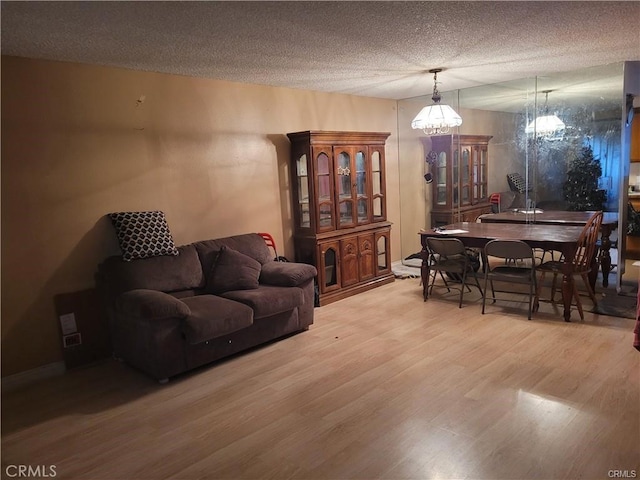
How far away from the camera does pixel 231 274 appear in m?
3.84

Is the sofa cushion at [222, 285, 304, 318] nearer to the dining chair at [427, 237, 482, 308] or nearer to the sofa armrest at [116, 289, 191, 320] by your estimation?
the sofa armrest at [116, 289, 191, 320]

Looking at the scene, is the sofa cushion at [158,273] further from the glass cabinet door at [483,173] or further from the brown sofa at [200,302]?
the glass cabinet door at [483,173]

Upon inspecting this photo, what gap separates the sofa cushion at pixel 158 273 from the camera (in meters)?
3.43

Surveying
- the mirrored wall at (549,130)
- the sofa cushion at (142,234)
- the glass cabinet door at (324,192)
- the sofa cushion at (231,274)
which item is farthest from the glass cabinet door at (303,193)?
the mirrored wall at (549,130)

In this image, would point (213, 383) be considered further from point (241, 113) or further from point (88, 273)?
point (241, 113)

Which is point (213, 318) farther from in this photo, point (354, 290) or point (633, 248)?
point (633, 248)

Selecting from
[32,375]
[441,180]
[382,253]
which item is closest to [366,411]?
[32,375]

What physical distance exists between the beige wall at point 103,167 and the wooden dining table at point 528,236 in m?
1.87

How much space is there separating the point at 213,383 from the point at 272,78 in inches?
112

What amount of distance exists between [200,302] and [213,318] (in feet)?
0.95

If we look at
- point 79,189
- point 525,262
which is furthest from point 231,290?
point 525,262

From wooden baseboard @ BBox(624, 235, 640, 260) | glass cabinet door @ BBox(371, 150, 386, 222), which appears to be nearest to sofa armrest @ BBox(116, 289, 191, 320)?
glass cabinet door @ BBox(371, 150, 386, 222)

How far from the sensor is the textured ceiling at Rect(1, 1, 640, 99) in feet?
8.09

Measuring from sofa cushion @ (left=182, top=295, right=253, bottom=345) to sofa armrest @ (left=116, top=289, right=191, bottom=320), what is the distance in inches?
3.6
